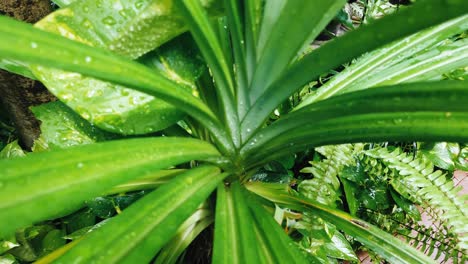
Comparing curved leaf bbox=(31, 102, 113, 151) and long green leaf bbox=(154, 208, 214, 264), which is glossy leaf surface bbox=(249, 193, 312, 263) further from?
curved leaf bbox=(31, 102, 113, 151)

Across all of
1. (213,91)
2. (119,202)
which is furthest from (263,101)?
(119,202)

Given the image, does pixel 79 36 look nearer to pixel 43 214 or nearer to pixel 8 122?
pixel 43 214

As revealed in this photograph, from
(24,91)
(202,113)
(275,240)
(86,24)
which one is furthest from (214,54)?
(24,91)

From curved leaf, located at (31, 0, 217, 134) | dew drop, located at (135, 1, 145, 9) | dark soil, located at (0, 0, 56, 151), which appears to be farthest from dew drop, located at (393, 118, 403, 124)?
dark soil, located at (0, 0, 56, 151)

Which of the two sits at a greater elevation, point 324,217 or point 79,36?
point 79,36

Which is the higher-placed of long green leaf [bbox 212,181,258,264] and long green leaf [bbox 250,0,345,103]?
long green leaf [bbox 250,0,345,103]

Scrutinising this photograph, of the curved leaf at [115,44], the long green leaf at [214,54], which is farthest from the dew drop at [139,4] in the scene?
the long green leaf at [214,54]

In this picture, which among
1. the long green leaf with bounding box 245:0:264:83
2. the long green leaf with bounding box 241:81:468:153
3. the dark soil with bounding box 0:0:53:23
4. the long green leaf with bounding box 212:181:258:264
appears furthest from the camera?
the dark soil with bounding box 0:0:53:23
